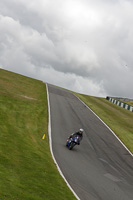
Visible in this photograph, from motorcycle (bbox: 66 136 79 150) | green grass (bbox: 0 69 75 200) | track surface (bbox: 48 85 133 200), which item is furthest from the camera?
motorcycle (bbox: 66 136 79 150)

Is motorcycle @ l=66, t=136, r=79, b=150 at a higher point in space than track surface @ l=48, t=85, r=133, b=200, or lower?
higher

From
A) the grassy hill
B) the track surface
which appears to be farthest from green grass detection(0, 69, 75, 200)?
the track surface

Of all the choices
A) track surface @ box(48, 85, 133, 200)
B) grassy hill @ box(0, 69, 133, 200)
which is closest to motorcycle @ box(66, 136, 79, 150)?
track surface @ box(48, 85, 133, 200)

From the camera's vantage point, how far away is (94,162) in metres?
17.3

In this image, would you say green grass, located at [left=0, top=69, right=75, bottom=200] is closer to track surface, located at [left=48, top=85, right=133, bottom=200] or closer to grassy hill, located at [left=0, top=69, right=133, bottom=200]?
grassy hill, located at [left=0, top=69, right=133, bottom=200]

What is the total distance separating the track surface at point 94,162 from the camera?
41.2 ft

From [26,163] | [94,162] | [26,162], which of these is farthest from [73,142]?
[26,163]

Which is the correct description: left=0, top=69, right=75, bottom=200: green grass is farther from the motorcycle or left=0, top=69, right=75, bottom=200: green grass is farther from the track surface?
the motorcycle

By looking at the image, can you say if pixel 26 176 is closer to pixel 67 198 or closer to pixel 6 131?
pixel 67 198

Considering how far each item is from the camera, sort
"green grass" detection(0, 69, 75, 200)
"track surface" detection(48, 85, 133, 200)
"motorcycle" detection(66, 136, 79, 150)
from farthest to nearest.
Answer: "motorcycle" detection(66, 136, 79, 150) → "track surface" detection(48, 85, 133, 200) → "green grass" detection(0, 69, 75, 200)

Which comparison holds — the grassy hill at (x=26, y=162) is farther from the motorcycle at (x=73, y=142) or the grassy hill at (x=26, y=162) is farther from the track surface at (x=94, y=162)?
the motorcycle at (x=73, y=142)

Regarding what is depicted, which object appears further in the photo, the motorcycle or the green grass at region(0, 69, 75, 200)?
the motorcycle

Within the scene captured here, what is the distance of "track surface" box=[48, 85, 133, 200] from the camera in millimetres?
12562

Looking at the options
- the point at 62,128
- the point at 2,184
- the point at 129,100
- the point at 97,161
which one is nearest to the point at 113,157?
the point at 97,161
